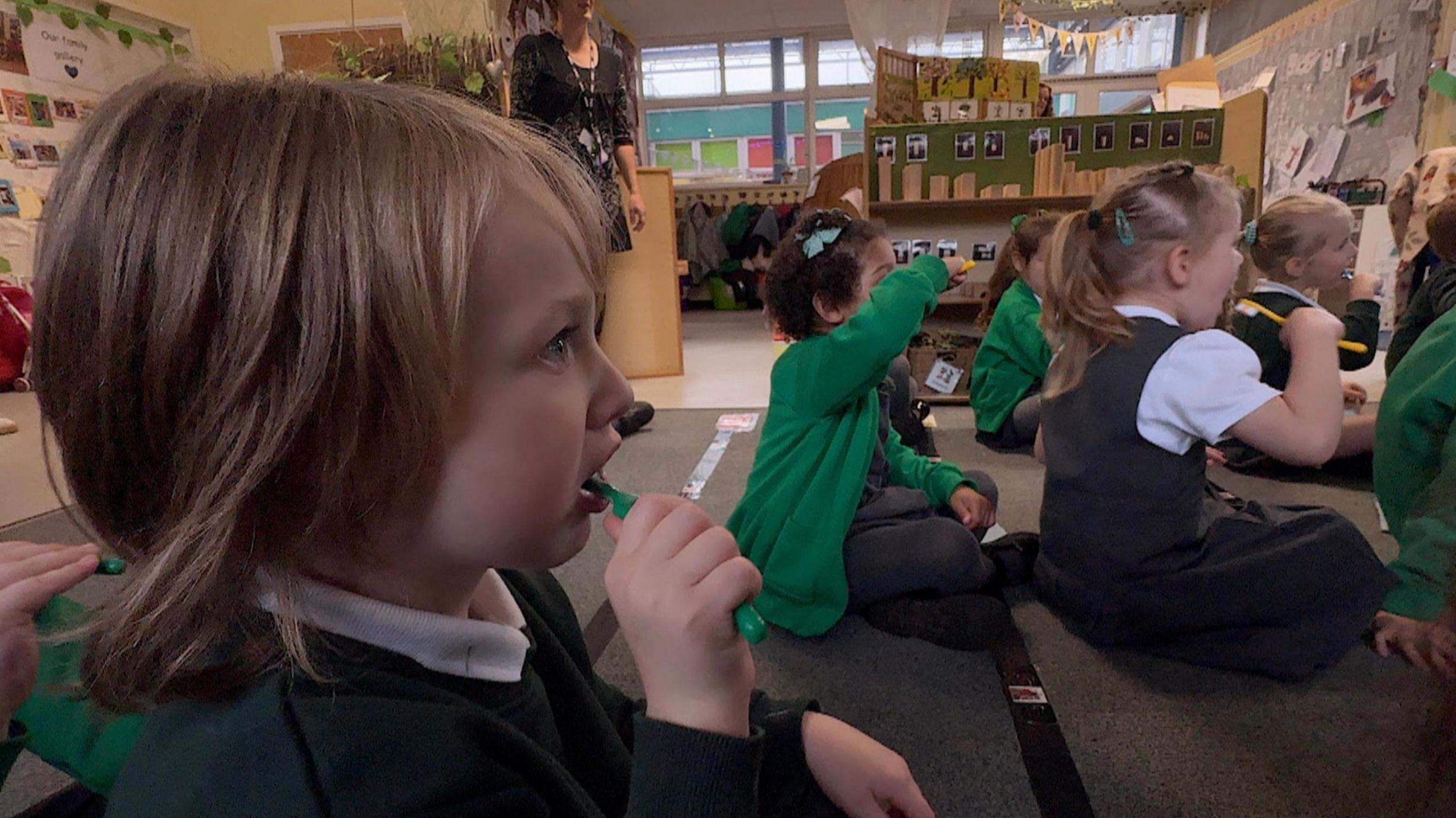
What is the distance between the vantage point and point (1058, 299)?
4.46 feet

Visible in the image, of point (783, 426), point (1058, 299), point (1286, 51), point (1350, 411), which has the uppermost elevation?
point (1286, 51)

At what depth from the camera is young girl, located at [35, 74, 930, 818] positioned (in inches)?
15.1

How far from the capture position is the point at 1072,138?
2955 mm

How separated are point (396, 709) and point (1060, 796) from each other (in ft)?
2.78

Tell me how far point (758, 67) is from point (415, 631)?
289 inches

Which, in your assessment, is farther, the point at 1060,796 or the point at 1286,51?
the point at 1286,51

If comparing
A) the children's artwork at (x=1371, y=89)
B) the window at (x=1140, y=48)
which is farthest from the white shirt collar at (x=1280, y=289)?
the window at (x=1140, y=48)

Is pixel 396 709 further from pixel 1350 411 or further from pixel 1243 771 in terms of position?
pixel 1350 411

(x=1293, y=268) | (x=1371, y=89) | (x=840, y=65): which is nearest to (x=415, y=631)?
(x=1293, y=268)

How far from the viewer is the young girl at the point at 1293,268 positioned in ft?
6.21

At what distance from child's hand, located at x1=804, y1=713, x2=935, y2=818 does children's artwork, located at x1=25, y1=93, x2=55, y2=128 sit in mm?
4342

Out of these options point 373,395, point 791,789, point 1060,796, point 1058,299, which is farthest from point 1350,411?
point 373,395

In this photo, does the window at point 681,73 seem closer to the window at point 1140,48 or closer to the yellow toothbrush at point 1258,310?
the window at point 1140,48

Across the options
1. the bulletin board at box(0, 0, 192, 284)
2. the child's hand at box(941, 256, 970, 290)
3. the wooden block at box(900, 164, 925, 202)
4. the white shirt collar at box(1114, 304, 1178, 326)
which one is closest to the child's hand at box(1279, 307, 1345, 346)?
the white shirt collar at box(1114, 304, 1178, 326)
